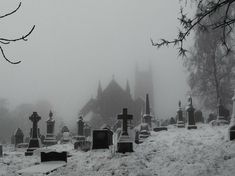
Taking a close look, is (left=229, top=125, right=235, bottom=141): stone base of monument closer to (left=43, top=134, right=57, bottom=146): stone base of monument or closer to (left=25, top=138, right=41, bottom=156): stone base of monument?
Result: (left=25, top=138, right=41, bottom=156): stone base of monument

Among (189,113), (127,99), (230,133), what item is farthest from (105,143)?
(127,99)

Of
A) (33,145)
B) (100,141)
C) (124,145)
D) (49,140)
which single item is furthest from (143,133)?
(49,140)

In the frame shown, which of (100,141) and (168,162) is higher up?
(100,141)

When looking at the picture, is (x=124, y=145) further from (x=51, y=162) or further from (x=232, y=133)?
(x=232, y=133)

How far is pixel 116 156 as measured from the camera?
11.5 meters

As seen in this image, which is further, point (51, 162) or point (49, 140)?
point (49, 140)

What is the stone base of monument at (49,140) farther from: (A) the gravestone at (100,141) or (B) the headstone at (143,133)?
(A) the gravestone at (100,141)

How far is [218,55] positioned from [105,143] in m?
16.7

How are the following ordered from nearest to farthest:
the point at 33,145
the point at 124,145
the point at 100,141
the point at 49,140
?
the point at 124,145 < the point at 100,141 < the point at 33,145 < the point at 49,140

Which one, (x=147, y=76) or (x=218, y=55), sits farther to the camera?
(x=147, y=76)

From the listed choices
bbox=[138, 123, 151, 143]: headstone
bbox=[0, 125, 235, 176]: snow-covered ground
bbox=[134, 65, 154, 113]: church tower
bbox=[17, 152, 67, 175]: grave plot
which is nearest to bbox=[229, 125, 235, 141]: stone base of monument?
bbox=[0, 125, 235, 176]: snow-covered ground

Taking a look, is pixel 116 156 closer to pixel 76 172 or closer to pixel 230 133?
pixel 76 172

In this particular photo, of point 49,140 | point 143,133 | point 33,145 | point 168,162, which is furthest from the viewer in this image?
point 49,140

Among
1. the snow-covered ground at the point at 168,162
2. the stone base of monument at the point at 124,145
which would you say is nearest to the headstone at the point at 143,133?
the stone base of monument at the point at 124,145
